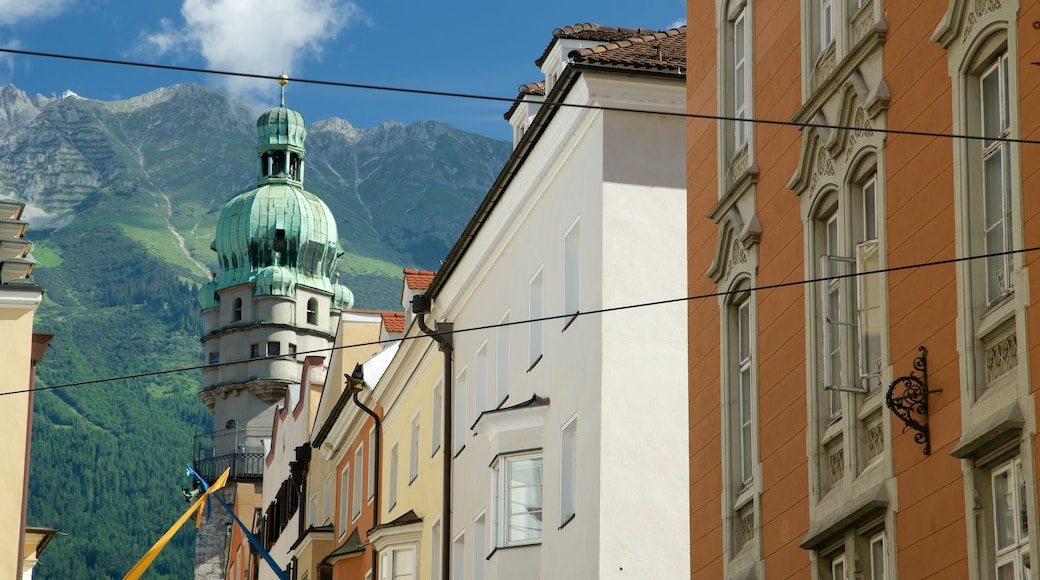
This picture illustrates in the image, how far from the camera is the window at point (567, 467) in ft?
89.7

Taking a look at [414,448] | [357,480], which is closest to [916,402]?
[414,448]

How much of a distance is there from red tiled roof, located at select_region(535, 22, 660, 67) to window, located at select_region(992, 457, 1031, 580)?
57.2 ft

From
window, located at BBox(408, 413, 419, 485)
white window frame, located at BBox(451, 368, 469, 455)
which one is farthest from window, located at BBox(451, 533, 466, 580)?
window, located at BBox(408, 413, 419, 485)

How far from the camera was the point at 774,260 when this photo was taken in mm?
19859

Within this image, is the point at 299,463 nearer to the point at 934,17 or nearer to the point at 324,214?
the point at 934,17

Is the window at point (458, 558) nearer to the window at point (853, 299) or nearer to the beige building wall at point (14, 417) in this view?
the beige building wall at point (14, 417)

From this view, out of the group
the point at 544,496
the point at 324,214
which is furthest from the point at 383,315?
the point at 324,214

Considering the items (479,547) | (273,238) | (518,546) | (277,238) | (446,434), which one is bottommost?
(518,546)

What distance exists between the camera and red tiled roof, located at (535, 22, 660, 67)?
31.2 metres

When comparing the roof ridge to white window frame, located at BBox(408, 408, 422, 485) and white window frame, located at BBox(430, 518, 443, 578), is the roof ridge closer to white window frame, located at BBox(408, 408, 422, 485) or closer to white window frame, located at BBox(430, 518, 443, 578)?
white window frame, located at BBox(430, 518, 443, 578)

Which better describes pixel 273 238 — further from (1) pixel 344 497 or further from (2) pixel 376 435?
(2) pixel 376 435

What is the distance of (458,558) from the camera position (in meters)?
34.4

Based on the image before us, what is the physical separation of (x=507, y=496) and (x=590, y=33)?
7.66 m

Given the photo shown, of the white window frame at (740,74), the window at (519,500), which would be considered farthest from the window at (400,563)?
the white window frame at (740,74)
